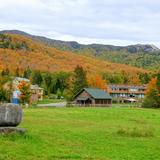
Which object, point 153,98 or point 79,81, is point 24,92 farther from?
point 79,81

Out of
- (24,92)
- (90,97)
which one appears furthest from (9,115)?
(90,97)

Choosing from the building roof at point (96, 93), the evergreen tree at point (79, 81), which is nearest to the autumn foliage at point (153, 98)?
the building roof at point (96, 93)

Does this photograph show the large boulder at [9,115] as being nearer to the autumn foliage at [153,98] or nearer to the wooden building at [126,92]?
the autumn foliage at [153,98]

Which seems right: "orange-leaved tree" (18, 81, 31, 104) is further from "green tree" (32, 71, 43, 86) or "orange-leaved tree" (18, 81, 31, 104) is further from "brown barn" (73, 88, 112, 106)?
"green tree" (32, 71, 43, 86)

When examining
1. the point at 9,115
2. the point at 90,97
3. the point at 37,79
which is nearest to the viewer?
the point at 9,115

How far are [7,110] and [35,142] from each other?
2.72 meters

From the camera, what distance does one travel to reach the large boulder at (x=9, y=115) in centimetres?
2357

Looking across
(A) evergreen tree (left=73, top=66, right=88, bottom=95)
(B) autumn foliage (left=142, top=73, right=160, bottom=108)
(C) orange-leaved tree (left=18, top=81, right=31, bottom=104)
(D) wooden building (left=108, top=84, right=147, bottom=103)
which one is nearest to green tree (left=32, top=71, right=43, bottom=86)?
(D) wooden building (left=108, top=84, right=147, bottom=103)

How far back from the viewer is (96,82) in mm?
147500

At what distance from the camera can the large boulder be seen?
77.3ft

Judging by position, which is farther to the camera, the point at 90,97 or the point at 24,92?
the point at 90,97

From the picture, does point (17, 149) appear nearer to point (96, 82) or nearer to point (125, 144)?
point (125, 144)

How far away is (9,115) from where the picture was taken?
23.9 metres

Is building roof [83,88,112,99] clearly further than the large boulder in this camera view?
Yes
